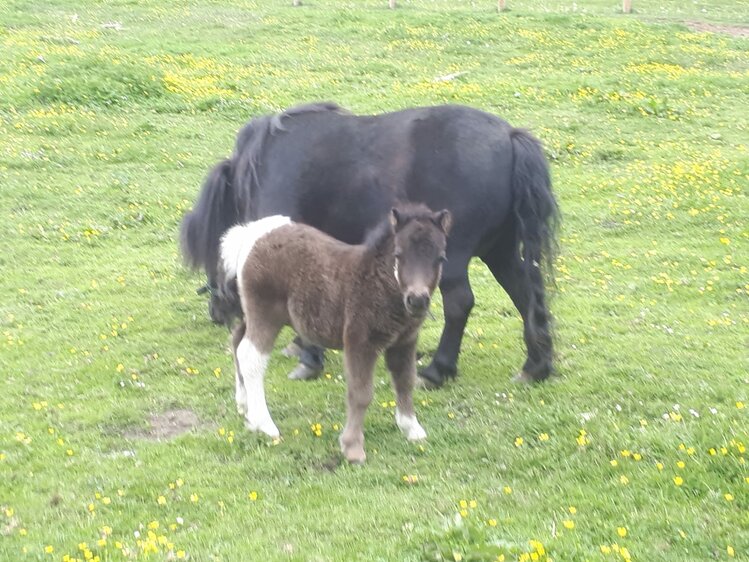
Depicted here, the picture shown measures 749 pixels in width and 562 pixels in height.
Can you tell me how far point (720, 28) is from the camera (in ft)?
87.7

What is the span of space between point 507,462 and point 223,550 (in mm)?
1927

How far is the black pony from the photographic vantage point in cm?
674

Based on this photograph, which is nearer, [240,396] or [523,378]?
[240,396]

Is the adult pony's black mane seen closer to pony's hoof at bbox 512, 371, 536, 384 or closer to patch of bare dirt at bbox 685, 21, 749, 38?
pony's hoof at bbox 512, 371, 536, 384

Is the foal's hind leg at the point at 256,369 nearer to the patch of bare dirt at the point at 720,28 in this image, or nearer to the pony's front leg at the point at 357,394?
the pony's front leg at the point at 357,394

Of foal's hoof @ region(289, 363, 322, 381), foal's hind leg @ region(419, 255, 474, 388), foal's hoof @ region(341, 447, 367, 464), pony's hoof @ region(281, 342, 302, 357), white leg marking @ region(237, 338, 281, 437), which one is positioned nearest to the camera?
foal's hoof @ region(341, 447, 367, 464)

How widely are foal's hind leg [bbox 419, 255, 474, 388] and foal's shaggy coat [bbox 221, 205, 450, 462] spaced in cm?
95

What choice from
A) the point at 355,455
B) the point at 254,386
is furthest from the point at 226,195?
the point at 355,455

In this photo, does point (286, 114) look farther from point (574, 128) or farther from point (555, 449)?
point (574, 128)

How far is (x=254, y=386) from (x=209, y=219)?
184 centimetres

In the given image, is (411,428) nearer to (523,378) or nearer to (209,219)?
(523,378)

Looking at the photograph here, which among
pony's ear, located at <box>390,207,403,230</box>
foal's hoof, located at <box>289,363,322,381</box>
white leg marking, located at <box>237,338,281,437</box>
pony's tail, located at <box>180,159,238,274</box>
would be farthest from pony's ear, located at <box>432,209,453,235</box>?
pony's tail, located at <box>180,159,238,274</box>

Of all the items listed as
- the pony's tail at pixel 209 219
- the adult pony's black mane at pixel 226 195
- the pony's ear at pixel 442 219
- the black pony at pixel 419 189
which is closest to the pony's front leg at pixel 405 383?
the pony's ear at pixel 442 219

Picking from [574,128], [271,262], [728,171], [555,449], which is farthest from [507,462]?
[574,128]
